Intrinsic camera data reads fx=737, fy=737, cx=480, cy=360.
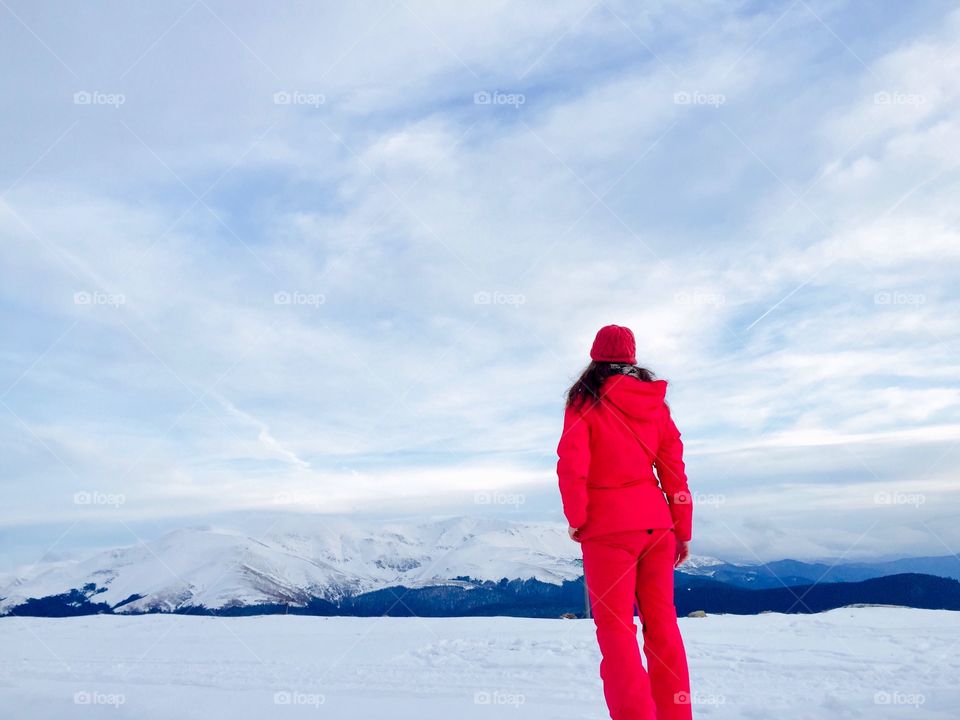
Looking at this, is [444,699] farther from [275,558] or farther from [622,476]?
[275,558]

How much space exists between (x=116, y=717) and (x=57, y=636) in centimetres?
591

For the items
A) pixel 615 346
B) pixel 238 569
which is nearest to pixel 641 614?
pixel 615 346

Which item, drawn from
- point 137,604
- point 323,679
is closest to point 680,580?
point 323,679

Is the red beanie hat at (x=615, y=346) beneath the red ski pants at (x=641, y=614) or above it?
above

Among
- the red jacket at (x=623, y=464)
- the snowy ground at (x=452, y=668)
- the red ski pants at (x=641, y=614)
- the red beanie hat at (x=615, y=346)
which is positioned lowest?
the snowy ground at (x=452, y=668)

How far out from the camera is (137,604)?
21.4 m

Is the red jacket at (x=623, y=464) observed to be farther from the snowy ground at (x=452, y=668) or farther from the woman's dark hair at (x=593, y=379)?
the snowy ground at (x=452, y=668)

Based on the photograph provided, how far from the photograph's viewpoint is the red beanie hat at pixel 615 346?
372 cm

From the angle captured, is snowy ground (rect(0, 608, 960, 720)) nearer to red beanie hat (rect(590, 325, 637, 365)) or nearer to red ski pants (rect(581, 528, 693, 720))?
red ski pants (rect(581, 528, 693, 720))

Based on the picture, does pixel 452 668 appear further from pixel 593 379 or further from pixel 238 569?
pixel 238 569

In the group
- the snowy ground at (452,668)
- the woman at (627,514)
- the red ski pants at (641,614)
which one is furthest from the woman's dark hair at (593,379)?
the snowy ground at (452,668)

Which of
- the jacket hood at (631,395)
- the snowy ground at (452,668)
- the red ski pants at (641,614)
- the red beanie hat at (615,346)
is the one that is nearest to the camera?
the red ski pants at (641,614)

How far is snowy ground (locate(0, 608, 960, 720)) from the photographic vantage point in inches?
188

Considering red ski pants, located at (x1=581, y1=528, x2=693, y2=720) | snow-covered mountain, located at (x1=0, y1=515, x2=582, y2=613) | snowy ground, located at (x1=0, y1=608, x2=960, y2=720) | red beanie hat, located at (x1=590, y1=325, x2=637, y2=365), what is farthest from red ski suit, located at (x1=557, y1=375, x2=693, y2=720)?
snow-covered mountain, located at (x1=0, y1=515, x2=582, y2=613)
